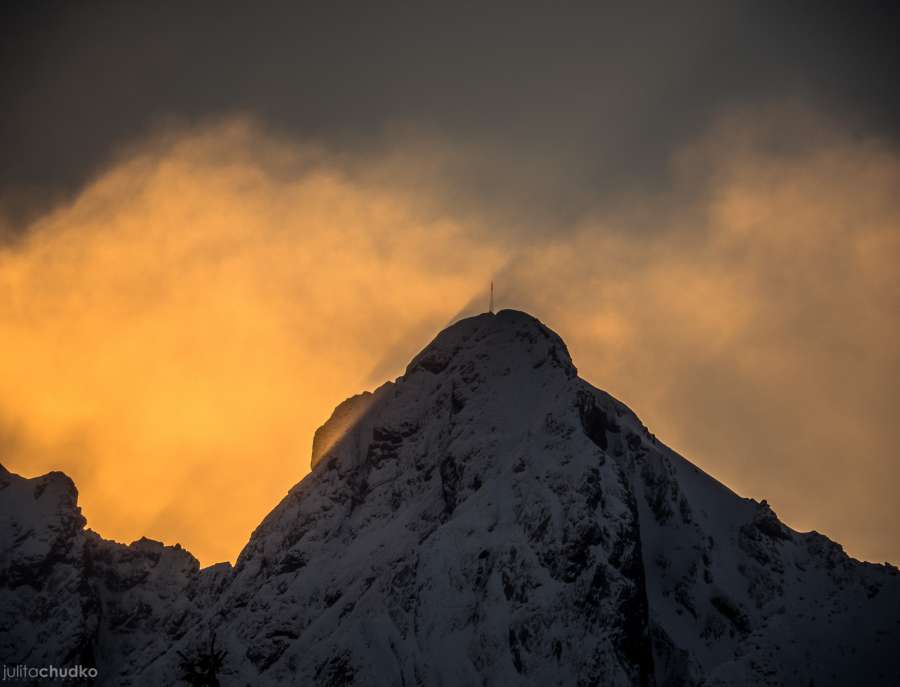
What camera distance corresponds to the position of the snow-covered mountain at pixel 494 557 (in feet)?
398

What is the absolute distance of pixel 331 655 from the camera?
130500 mm

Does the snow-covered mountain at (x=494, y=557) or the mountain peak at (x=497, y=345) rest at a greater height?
the mountain peak at (x=497, y=345)

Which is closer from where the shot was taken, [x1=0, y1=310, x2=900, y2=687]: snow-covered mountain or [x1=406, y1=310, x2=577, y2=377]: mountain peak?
[x1=0, y1=310, x2=900, y2=687]: snow-covered mountain

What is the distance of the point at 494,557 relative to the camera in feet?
427

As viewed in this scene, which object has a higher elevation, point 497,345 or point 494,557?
point 497,345

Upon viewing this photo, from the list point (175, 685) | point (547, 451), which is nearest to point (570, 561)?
point (547, 451)

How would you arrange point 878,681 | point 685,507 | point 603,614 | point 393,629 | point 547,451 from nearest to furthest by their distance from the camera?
point 878,681
point 603,614
point 393,629
point 547,451
point 685,507

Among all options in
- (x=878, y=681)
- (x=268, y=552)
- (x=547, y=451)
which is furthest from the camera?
(x=268, y=552)

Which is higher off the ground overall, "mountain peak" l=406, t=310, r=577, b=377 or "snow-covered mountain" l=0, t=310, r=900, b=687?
"mountain peak" l=406, t=310, r=577, b=377

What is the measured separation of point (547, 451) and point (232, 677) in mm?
58724

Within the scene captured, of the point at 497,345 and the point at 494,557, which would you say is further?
the point at 497,345

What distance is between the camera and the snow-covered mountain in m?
121

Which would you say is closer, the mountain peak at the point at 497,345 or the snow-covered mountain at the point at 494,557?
the snow-covered mountain at the point at 494,557

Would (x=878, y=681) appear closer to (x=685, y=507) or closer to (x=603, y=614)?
(x=603, y=614)
